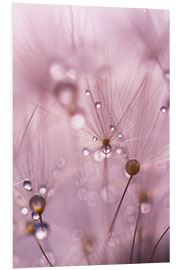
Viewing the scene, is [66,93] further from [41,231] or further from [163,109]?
[41,231]

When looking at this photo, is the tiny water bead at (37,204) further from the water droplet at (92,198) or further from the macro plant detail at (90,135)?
the water droplet at (92,198)

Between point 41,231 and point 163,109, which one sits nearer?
point 41,231

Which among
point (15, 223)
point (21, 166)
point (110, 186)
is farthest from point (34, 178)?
point (110, 186)

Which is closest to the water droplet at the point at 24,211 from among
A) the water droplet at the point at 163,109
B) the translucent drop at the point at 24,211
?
the translucent drop at the point at 24,211

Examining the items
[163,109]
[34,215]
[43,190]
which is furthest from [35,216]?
[163,109]

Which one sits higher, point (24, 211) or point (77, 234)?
point (24, 211)

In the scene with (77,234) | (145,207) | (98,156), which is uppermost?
(98,156)
